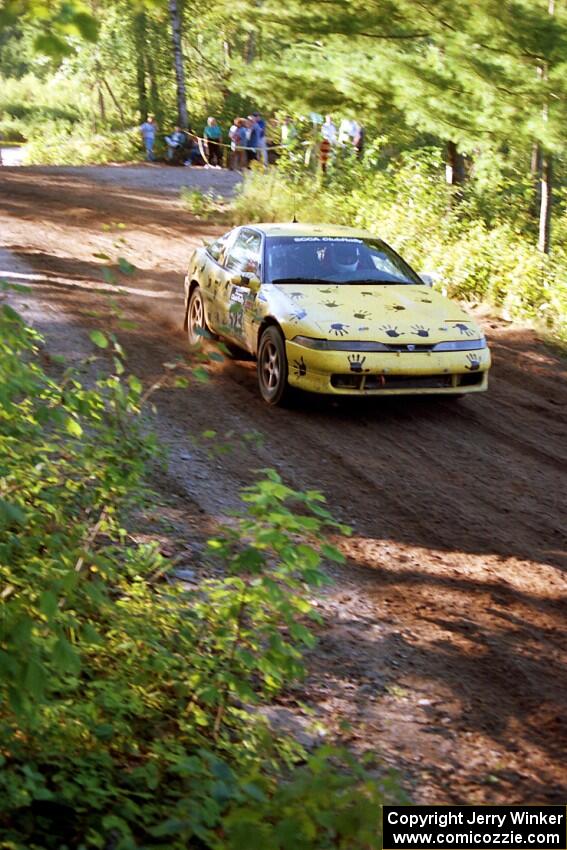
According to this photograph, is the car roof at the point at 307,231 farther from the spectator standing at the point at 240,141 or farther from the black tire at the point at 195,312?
the spectator standing at the point at 240,141

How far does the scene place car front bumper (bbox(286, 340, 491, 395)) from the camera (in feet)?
29.2

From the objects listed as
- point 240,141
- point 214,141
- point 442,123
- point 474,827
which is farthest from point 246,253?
point 214,141

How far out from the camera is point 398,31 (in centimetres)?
1623

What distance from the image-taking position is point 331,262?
33.3 feet

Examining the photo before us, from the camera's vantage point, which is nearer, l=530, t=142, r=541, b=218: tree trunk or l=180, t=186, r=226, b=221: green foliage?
l=530, t=142, r=541, b=218: tree trunk

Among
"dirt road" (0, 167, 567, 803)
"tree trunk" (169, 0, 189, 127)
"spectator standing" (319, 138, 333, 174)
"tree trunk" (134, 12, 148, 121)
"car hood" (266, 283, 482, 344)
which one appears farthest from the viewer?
"tree trunk" (134, 12, 148, 121)

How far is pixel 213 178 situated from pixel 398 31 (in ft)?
47.2

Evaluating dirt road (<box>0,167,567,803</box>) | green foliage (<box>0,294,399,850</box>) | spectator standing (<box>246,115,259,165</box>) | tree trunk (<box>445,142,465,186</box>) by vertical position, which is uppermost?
spectator standing (<box>246,115,259,165</box>)

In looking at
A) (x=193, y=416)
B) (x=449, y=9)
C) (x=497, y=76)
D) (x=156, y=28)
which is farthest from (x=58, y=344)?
(x=156, y=28)

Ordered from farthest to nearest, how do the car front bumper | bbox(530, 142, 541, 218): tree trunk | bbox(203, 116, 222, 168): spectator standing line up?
bbox(203, 116, 222, 168): spectator standing < bbox(530, 142, 541, 218): tree trunk < the car front bumper

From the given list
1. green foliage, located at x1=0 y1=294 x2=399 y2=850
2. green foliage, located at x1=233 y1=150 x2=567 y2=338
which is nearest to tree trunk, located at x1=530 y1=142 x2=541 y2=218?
green foliage, located at x1=233 y1=150 x2=567 y2=338

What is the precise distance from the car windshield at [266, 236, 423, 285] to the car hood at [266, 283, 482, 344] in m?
0.18

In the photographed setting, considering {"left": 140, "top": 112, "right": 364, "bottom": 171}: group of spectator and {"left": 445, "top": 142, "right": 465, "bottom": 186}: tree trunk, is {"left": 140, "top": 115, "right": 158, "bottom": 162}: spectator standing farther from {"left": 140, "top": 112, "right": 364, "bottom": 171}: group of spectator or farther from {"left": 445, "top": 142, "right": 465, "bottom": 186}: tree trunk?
{"left": 445, "top": 142, "right": 465, "bottom": 186}: tree trunk

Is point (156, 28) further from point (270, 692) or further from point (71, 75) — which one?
point (270, 692)
